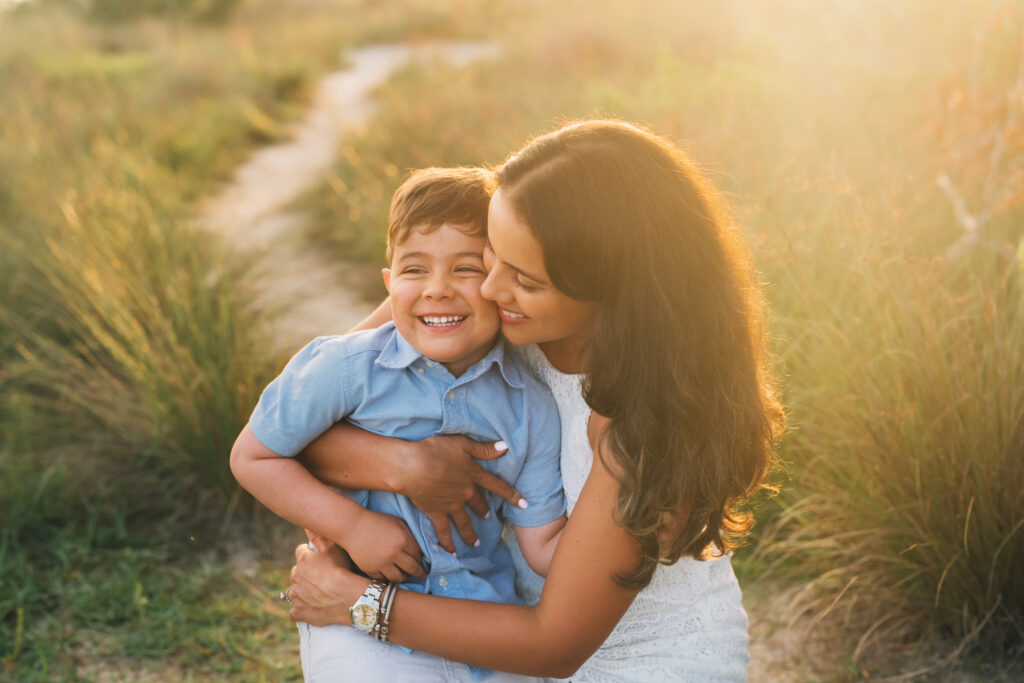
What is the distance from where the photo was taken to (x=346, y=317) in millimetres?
5016

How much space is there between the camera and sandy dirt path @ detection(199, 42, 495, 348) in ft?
15.5

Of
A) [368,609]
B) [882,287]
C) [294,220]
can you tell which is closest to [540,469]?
[368,609]

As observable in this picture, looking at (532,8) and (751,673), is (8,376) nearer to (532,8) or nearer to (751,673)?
(751,673)

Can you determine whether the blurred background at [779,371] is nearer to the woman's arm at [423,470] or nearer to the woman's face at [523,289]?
the woman's face at [523,289]

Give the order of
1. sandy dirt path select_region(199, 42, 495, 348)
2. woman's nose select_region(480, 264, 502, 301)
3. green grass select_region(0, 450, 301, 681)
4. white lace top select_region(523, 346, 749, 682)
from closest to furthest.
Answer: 1. woman's nose select_region(480, 264, 502, 301)
2. white lace top select_region(523, 346, 749, 682)
3. green grass select_region(0, 450, 301, 681)
4. sandy dirt path select_region(199, 42, 495, 348)

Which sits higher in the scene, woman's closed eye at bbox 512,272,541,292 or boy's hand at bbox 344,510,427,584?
woman's closed eye at bbox 512,272,541,292

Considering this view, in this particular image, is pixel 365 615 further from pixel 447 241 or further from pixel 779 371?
pixel 779 371

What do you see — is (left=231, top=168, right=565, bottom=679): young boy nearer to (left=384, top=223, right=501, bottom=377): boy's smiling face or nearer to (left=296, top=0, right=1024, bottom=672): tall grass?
(left=384, top=223, right=501, bottom=377): boy's smiling face

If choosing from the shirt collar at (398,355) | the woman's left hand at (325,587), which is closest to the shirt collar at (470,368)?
the shirt collar at (398,355)

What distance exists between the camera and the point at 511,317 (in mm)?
1562

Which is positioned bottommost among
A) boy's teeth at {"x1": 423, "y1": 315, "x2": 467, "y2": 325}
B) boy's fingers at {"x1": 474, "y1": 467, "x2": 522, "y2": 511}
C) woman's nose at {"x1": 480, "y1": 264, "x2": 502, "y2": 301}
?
boy's fingers at {"x1": 474, "y1": 467, "x2": 522, "y2": 511}

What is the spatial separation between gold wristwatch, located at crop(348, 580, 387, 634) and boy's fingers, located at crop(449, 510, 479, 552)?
22 centimetres

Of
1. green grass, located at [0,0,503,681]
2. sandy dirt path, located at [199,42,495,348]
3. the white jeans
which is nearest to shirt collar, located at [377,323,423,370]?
the white jeans

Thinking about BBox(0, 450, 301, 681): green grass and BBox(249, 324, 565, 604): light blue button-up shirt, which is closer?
BBox(249, 324, 565, 604): light blue button-up shirt
